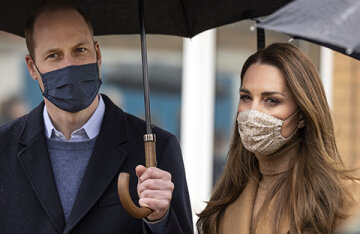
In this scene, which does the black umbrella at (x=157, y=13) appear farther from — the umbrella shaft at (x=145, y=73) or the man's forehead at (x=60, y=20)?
the man's forehead at (x=60, y=20)

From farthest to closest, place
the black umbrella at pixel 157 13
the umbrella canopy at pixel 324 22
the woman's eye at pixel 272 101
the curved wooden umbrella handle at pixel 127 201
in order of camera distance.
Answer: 1. the black umbrella at pixel 157 13
2. the woman's eye at pixel 272 101
3. the curved wooden umbrella handle at pixel 127 201
4. the umbrella canopy at pixel 324 22

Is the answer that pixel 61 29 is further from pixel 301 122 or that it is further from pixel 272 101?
pixel 301 122

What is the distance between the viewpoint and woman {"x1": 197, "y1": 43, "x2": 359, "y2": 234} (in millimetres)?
3123

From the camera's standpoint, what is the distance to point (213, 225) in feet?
Result: 11.2

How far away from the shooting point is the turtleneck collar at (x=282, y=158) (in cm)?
329

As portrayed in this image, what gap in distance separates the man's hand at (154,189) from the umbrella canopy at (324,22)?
936mm

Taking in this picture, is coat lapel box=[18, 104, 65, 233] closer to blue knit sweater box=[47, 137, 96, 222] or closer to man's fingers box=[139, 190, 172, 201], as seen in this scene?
blue knit sweater box=[47, 137, 96, 222]

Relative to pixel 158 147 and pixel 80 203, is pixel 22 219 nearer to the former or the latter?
pixel 80 203

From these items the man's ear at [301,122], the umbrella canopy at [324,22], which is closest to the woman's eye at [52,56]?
the man's ear at [301,122]

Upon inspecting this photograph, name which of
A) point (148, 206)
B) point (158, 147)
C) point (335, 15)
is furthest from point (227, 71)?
point (335, 15)

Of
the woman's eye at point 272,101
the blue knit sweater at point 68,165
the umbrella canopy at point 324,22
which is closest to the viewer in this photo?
the umbrella canopy at point 324,22

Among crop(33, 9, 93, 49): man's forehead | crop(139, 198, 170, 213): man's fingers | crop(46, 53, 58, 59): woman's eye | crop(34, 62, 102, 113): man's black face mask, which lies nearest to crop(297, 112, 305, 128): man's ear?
crop(139, 198, 170, 213): man's fingers

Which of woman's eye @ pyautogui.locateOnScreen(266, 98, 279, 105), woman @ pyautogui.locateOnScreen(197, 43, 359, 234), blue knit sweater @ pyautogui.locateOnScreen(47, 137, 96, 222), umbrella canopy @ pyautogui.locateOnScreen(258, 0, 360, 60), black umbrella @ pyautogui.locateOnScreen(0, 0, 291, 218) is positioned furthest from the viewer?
black umbrella @ pyautogui.locateOnScreen(0, 0, 291, 218)

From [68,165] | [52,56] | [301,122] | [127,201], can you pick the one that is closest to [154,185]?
[127,201]
